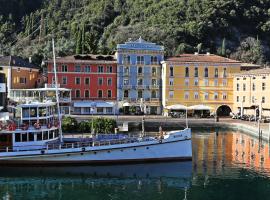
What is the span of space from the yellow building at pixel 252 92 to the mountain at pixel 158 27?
121 ft

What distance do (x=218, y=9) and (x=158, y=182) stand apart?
371 ft

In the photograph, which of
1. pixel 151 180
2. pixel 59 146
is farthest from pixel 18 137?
pixel 151 180

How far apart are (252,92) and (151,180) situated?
51639 mm

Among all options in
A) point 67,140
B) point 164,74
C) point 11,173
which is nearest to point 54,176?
point 11,173

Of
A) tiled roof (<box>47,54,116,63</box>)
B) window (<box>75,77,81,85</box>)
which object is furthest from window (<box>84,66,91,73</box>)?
window (<box>75,77,81,85</box>)

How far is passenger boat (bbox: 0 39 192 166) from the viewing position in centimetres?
4028

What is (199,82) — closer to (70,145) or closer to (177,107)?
(177,107)

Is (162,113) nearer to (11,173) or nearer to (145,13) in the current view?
(11,173)

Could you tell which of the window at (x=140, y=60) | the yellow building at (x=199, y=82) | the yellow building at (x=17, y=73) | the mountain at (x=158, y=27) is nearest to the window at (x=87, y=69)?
the window at (x=140, y=60)

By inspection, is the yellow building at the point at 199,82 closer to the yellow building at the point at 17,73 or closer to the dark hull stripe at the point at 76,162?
the yellow building at the point at 17,73

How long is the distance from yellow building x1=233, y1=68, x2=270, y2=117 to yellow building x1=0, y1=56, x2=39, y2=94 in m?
37.4

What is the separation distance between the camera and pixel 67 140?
144 ft

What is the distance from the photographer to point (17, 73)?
8531 cm

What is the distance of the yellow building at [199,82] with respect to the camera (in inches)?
3460
